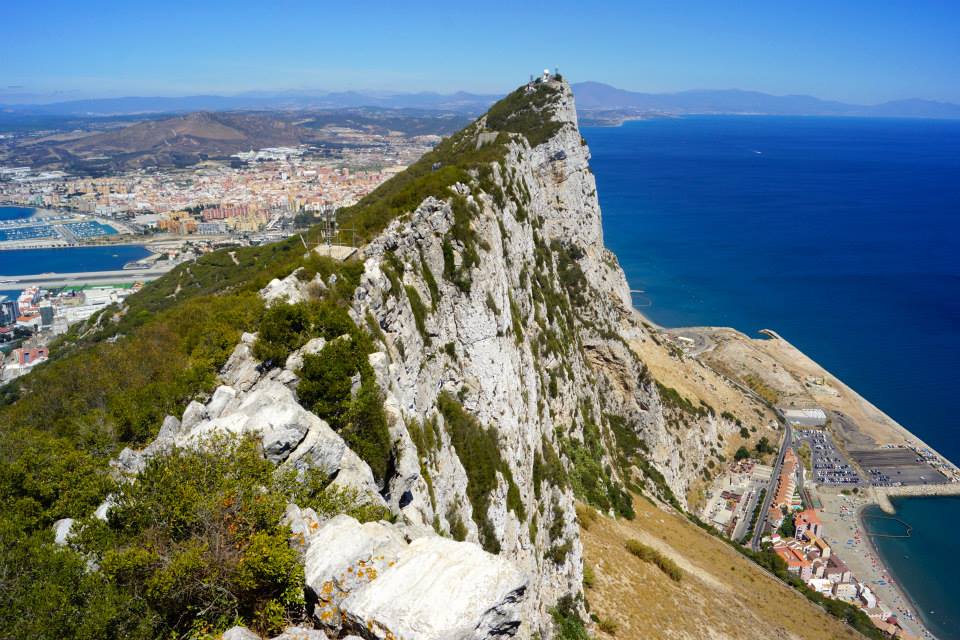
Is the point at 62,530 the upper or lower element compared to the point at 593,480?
upper

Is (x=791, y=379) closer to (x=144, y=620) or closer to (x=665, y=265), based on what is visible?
(x=665, y=265)

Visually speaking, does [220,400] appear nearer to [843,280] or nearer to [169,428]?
[169,428]

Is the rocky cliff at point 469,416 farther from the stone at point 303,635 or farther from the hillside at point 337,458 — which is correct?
the stone at point 303,635

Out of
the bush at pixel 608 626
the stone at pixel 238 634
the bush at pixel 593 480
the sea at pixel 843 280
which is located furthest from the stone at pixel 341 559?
the sea at pixel 843 280

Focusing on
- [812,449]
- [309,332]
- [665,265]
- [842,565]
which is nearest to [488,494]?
[309,332]

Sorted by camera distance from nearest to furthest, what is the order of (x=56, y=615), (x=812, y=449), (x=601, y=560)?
(x=56, y=615) < (x=601, y=560) < (x=812, y=449)

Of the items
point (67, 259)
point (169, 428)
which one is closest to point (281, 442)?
point (169, 428)

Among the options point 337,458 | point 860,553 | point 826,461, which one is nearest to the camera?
point 337,458

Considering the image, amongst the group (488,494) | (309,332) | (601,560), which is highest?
(309,332)
